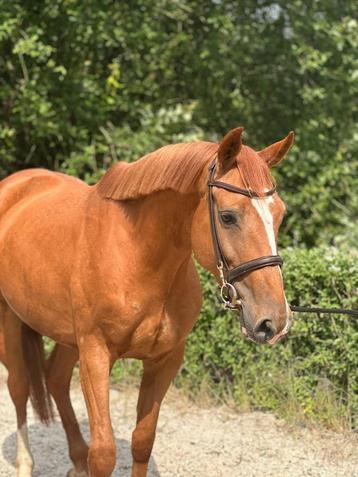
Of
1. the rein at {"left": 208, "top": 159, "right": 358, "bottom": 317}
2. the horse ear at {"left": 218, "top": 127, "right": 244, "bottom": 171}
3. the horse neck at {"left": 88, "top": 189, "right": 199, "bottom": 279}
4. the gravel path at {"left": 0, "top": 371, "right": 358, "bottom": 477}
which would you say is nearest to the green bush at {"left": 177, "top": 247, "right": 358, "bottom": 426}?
the gravel path at {"left": 0, "top": 371, "right": 358, "bottom": 477}

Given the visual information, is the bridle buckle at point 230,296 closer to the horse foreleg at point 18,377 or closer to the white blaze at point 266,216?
the white blaze at point 266,216

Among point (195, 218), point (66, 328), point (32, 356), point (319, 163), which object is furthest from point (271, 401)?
point (319, 163)

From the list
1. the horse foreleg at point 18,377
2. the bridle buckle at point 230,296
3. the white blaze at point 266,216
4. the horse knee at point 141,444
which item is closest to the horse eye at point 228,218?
the white blaze at point 266,216

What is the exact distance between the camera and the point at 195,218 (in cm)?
314

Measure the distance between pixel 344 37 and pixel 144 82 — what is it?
2.42m

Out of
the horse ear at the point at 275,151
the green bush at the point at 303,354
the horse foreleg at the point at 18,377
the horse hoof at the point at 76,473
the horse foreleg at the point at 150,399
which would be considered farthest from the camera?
the green bush at the point at 303,354

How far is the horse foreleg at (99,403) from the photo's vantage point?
341cm

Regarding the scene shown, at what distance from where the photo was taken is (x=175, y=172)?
10.6 ft

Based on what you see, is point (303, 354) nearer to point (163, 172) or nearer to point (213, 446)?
point (213, 446)

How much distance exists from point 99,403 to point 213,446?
6.28 ft

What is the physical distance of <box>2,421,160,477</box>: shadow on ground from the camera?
15.5 ft

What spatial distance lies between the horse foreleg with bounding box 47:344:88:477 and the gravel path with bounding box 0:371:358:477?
0.94 feet

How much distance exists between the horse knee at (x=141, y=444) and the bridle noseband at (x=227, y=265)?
113cm

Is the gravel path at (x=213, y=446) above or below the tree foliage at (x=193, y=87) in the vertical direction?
below
